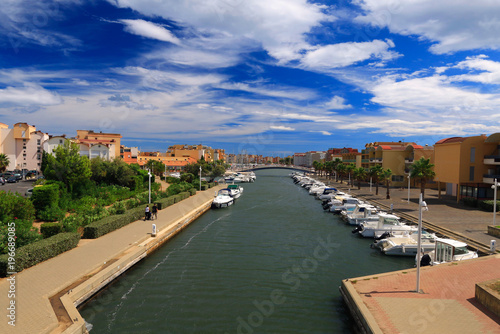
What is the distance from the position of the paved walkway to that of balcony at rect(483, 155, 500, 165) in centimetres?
2738

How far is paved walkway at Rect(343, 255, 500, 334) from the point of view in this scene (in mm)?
10102

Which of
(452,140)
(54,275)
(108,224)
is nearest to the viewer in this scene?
(54,275)

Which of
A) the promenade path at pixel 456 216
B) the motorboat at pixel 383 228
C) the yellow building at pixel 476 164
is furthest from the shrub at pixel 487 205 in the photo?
the motorboat at pixel 383 228

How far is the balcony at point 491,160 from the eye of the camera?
36781mm

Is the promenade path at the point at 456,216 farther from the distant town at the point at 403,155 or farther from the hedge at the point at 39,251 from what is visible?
the hedge at the point at 39,251

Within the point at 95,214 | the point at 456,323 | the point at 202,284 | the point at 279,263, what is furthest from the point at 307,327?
the point at 95,214

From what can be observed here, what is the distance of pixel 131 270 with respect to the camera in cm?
1756

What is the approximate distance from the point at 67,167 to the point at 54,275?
21.4 metres

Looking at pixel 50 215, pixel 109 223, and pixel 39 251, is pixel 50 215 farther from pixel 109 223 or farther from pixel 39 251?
pixel 39 251

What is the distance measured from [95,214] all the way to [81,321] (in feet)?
53.1

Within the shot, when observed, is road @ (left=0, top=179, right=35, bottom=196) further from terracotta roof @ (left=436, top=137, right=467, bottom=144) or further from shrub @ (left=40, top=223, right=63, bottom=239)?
terracotta roof @ (left=436, top=137, right=467, bottom=144)

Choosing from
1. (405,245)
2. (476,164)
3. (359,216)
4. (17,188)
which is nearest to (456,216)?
(359,216)

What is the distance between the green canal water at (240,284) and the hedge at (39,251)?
3.94 m

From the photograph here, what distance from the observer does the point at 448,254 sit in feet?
57.1
